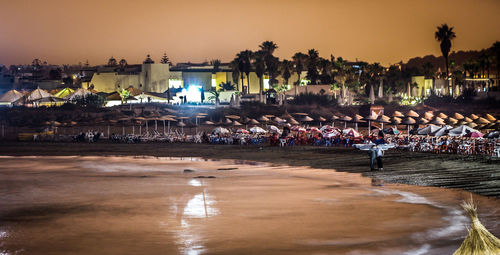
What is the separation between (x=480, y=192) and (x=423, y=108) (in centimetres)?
4558

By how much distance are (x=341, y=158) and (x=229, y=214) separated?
15249mm

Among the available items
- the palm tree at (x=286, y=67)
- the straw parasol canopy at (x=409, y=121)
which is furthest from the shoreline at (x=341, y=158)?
the palm tree at (x=286, y=67)

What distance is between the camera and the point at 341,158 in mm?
34188

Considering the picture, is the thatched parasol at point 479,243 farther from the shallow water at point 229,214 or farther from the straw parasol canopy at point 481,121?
the straw parasol canopy at point 481,121

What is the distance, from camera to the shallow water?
16000 millimetres

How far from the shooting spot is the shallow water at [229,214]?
16.0m

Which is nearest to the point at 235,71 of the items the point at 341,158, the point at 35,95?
the point at 35,95

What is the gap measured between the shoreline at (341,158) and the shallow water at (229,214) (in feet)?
4.06

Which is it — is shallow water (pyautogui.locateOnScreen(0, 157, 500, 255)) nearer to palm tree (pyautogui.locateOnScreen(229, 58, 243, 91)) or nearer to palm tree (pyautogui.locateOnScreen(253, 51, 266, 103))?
palm tree (pyautogui.locateOnScreen(253, 51, 266, 103))

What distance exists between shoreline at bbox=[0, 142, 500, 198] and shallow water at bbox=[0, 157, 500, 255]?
1238 mm

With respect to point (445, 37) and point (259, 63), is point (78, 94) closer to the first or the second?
point (259, 63)

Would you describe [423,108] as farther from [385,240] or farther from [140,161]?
[385,240]

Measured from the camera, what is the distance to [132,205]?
21938 millimetres

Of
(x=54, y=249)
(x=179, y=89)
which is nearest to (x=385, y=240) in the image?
(x=54, y=249)
